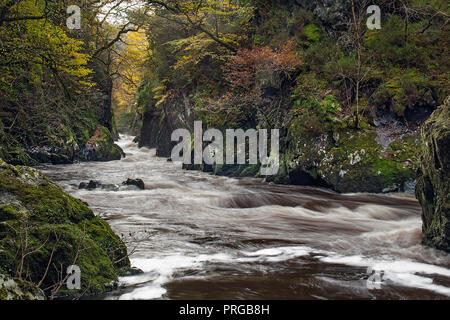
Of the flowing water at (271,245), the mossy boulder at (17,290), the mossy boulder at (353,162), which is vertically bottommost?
the flowing water at (271,245)

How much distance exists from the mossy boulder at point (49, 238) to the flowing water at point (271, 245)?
329 millimetres

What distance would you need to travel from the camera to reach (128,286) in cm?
320

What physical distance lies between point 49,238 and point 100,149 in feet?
54.2

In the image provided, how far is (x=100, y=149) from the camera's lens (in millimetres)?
18641

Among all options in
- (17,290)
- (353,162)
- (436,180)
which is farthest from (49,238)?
(353,162)

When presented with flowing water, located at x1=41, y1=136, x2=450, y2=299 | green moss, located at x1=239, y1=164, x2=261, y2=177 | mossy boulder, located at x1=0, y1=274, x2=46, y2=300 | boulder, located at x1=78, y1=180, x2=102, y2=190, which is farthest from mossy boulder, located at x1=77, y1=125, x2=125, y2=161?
mossy boulder, located at x1=0, y1=274, x2=46, y2=300

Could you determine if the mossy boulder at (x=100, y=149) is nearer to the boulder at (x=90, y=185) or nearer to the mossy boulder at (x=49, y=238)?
the boulder at (x=90, y=185)

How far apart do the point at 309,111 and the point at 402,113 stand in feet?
8.20

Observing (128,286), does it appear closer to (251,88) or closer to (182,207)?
(182,207)

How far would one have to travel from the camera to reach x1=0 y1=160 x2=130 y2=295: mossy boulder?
107 inches

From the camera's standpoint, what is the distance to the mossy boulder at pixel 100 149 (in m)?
17.8

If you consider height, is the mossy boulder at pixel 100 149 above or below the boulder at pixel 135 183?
above

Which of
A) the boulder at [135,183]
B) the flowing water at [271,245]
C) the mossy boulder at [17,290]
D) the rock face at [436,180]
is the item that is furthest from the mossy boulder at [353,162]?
the mossy boulder at [17,290]
